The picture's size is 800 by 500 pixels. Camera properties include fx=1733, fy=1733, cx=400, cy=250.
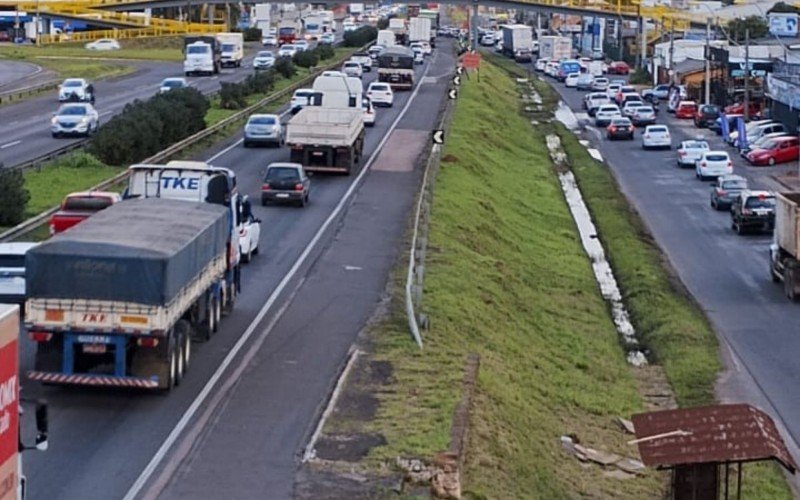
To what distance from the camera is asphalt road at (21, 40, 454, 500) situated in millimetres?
21844

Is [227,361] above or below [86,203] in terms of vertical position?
below

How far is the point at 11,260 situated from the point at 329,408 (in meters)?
9.28

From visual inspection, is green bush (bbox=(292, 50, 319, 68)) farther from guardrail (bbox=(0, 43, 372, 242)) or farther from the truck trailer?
the truck trailer

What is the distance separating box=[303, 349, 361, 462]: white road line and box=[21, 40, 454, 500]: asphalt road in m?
0.20

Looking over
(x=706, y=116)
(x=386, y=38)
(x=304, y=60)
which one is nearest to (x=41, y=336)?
(x=706, y=116)

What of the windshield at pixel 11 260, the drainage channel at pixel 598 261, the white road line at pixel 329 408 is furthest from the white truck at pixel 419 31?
the white road line at pixel 329 408

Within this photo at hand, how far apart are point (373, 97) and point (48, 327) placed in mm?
63320

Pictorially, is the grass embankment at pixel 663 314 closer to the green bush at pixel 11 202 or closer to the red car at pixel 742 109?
the green bush at pixel 11 202

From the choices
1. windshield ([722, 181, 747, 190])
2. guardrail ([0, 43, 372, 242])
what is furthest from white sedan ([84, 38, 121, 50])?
windshield ([722, 181, 747, 190])

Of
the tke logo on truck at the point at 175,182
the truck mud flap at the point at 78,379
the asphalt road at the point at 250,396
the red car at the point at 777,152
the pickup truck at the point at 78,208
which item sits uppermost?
the tke logo on truck at the point at 175,182

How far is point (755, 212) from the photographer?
5516cm

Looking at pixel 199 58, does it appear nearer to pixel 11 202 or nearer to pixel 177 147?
pixel 177 147

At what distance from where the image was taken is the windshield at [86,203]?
3903 cm

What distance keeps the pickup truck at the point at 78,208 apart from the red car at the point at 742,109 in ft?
217
